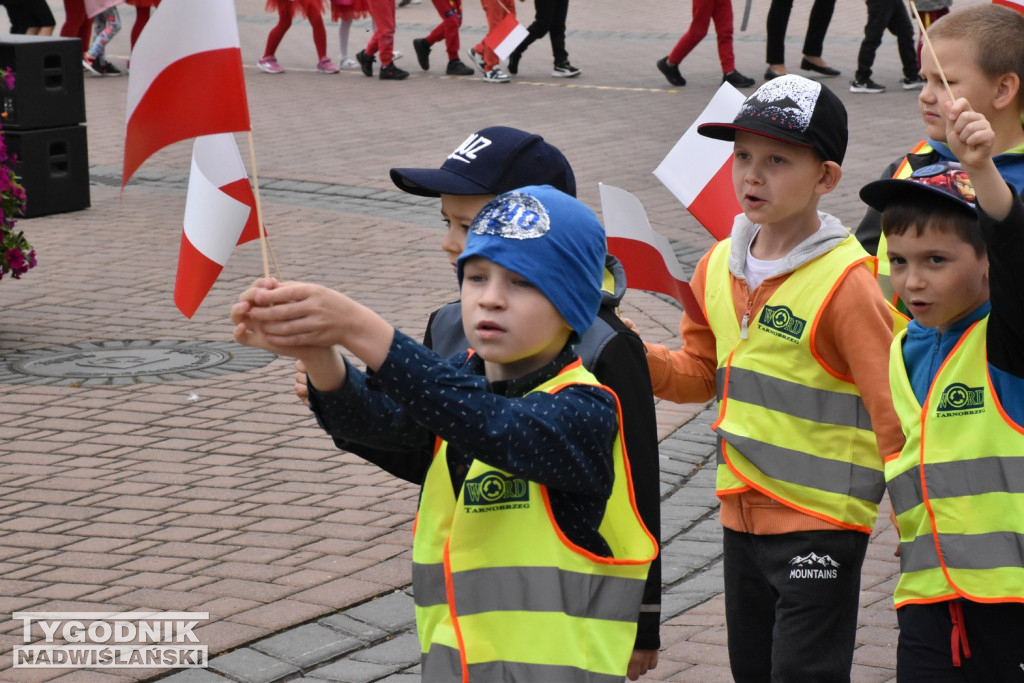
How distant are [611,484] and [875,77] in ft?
46.3

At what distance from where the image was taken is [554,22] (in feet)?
53.0

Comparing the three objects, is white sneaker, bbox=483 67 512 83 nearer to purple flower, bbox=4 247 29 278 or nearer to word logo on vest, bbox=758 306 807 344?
purple flower, bbox=4 247 29 278

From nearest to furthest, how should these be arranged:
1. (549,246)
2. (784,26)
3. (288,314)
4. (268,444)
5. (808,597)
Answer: (288,314), (549,246), (808,597), (268,444), (784,26)

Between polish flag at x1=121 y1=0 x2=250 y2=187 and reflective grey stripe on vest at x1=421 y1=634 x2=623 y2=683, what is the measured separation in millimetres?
920

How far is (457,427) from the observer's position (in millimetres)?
2006

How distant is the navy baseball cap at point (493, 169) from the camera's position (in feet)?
9.45

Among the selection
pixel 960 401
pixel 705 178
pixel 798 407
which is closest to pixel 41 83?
pixel 705 178

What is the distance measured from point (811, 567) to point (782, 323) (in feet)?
1.72

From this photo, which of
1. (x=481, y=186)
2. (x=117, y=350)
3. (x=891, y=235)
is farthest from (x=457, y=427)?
Answer: (x=117, y=350)

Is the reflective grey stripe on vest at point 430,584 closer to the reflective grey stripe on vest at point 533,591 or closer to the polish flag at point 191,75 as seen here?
the reflective grey stripe on vest at point 533,591

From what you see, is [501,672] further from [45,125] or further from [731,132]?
[45,125]

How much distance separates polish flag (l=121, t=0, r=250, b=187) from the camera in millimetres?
2080

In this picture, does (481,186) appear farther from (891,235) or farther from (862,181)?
(862,181)

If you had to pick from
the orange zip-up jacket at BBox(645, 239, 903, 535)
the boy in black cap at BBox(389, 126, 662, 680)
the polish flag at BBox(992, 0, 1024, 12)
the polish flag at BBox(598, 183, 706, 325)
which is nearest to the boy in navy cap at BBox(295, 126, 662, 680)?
the boy in black cap at BBox(389, 126, 662, 680)
